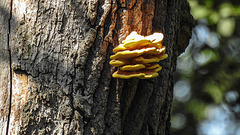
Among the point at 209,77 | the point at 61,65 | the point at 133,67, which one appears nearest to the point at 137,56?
the point at 133,67

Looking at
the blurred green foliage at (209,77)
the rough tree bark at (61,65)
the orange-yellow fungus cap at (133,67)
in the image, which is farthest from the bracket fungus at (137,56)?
the blurred green foliage at (209,77)

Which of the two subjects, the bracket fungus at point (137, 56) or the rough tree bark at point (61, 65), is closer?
the bracket fungus at point (137, 56)

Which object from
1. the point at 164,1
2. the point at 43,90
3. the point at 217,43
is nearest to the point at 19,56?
the point at 43,90

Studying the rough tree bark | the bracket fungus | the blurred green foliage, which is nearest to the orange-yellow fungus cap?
the bracket fungus

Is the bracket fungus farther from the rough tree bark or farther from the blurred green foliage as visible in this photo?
the blurred green foliage

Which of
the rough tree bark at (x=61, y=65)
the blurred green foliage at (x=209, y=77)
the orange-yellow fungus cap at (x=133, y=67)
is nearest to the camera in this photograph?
the orange-yellow fungus cap at (x=133, y=67)

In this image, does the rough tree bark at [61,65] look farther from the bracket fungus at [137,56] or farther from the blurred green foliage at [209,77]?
Answer: the blurred green foliage at [209,77]
